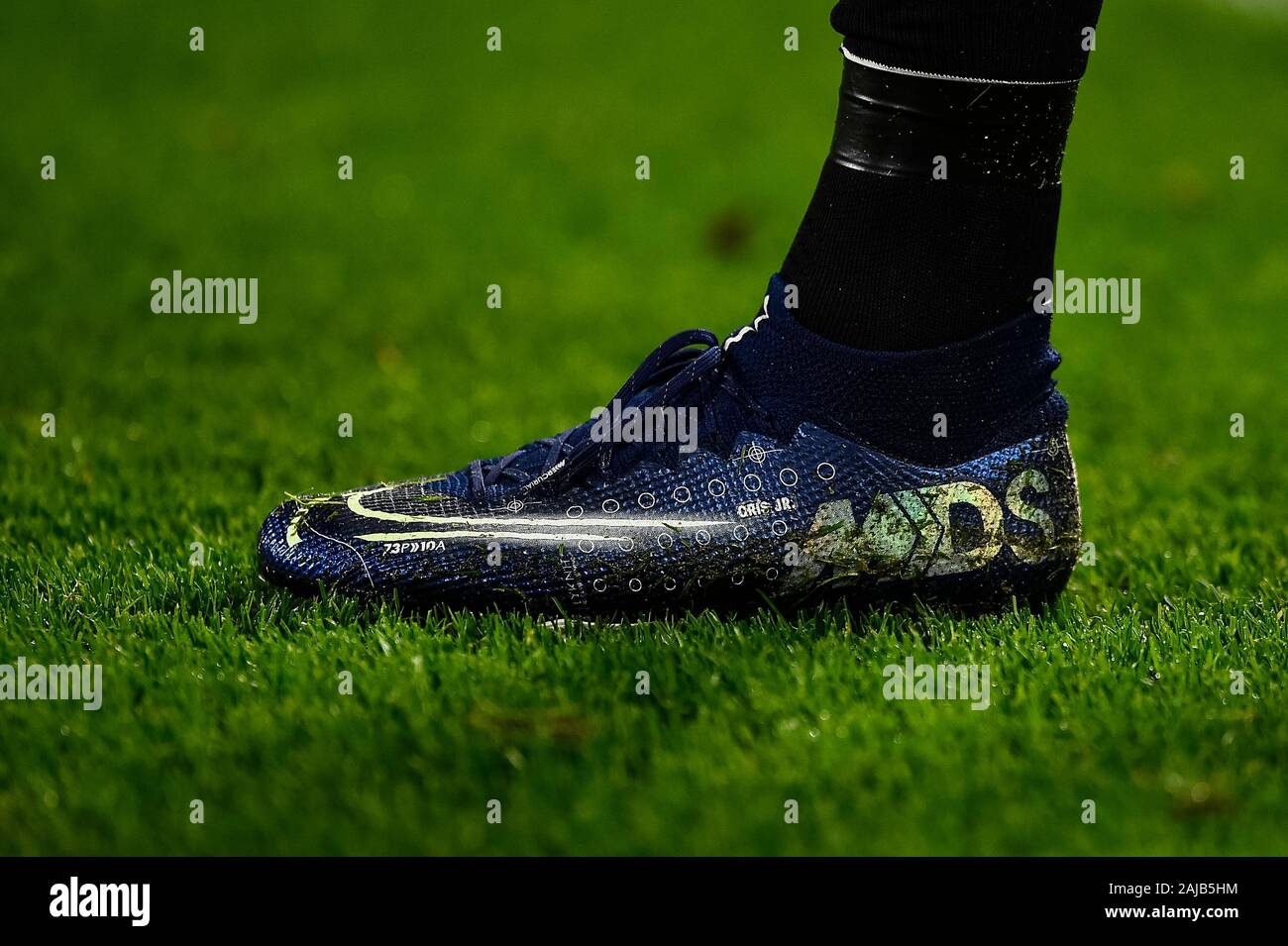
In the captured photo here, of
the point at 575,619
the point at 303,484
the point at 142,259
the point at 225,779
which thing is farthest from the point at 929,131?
the point at 142,259

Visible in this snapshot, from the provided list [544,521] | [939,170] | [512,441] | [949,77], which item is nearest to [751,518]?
[544,521]

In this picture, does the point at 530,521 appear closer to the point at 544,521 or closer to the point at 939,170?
the point at 544,521

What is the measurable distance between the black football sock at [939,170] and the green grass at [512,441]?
488mm

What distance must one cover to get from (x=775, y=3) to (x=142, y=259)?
577 cm

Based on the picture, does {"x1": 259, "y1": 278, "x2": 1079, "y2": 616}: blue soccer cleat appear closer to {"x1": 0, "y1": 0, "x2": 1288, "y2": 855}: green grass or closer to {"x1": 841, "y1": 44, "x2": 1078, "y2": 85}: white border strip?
{"x1": 0, "y1": 0, "x2": 1288, "y2": 855}: green grass

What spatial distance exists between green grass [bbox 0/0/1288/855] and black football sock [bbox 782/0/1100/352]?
49cm

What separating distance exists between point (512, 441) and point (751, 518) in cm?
140

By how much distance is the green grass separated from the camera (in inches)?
61.8

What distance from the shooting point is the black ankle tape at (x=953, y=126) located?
6.22ft

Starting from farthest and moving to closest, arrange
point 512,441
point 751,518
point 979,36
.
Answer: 1. point 512,441
2. point 751,518
3. point 979,36

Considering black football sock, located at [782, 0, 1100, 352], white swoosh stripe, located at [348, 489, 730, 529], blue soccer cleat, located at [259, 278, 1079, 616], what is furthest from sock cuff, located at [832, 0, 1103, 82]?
white swoosh stripe, located at [348, 489, 730, 529]

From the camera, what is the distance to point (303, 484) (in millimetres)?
2938

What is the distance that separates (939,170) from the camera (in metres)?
1.93
